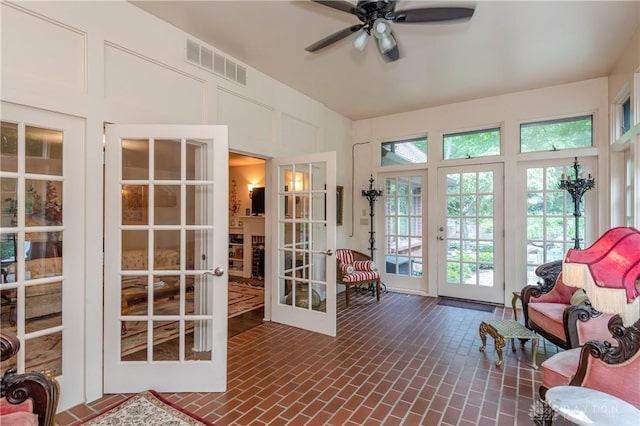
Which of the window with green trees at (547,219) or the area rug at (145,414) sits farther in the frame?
the window with green trees at (547,219)

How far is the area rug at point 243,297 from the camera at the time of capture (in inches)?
179

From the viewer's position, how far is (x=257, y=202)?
23.7 feet

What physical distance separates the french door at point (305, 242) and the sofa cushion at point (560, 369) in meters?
2.01

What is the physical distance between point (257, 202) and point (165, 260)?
474 centimetres

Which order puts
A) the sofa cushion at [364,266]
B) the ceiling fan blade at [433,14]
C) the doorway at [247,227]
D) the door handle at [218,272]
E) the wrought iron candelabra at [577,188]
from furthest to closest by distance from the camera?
the doorway at [247,227] → the sofa cushion at [364,266] → the wrought iron candelabra at [577,188] → the door handle at [218,272] → the ceiling fan blade at [433,14]

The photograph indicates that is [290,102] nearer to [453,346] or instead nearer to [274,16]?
[274,16]

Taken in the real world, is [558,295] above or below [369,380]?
above

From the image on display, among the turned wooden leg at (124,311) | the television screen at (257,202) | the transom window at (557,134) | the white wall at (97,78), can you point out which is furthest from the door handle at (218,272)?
the television screen at (257,202)

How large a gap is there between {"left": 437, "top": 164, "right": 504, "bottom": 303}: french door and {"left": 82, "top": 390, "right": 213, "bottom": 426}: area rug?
4132 mm

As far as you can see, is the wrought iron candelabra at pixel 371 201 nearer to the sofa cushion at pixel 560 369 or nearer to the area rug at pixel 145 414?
the sofa cushion at pixel 560 369

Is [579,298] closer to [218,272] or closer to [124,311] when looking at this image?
[218,272]

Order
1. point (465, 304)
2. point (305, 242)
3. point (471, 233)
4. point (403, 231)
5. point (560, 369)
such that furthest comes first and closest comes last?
point (403, 231) < point (471, 233) < point (465, 304) < point (305, 242) < point (560, 369)

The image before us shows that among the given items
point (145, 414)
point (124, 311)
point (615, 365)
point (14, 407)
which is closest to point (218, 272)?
point (124, 311)

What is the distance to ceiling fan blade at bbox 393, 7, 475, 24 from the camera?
2111 mm
